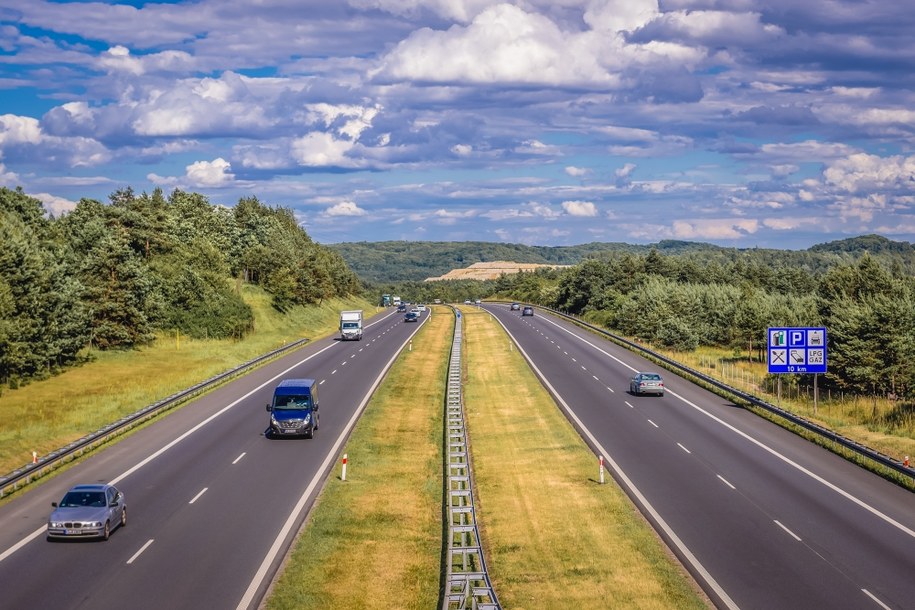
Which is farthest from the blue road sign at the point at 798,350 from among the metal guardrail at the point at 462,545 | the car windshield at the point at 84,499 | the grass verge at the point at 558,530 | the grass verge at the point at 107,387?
the car windshield at the point at 84,499

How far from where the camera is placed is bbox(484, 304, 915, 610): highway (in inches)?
821

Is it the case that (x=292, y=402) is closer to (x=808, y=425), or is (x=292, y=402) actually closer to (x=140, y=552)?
(x=140, y=552)

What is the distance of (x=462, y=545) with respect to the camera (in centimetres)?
2328

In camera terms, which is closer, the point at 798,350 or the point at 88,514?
the point at 88,514

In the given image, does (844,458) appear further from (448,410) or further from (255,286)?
(255,286)

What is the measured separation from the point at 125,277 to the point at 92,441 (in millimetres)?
48307

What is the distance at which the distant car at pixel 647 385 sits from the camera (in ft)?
178

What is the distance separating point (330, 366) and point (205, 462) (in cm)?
3549

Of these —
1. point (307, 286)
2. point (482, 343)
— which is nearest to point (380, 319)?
point (307, 286)

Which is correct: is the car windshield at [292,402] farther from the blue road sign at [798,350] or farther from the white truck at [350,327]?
the white truck at [350,327]

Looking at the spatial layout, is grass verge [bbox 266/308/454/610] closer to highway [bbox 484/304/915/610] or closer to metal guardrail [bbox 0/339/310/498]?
highway [bbox 484/304/915/610]

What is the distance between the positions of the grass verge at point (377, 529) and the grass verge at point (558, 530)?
1743 mm

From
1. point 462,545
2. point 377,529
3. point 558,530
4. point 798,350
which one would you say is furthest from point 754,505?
point 798,350

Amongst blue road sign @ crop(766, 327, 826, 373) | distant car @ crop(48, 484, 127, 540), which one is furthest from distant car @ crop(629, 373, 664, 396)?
distant car @ crop(48, 484, 127, 540)
